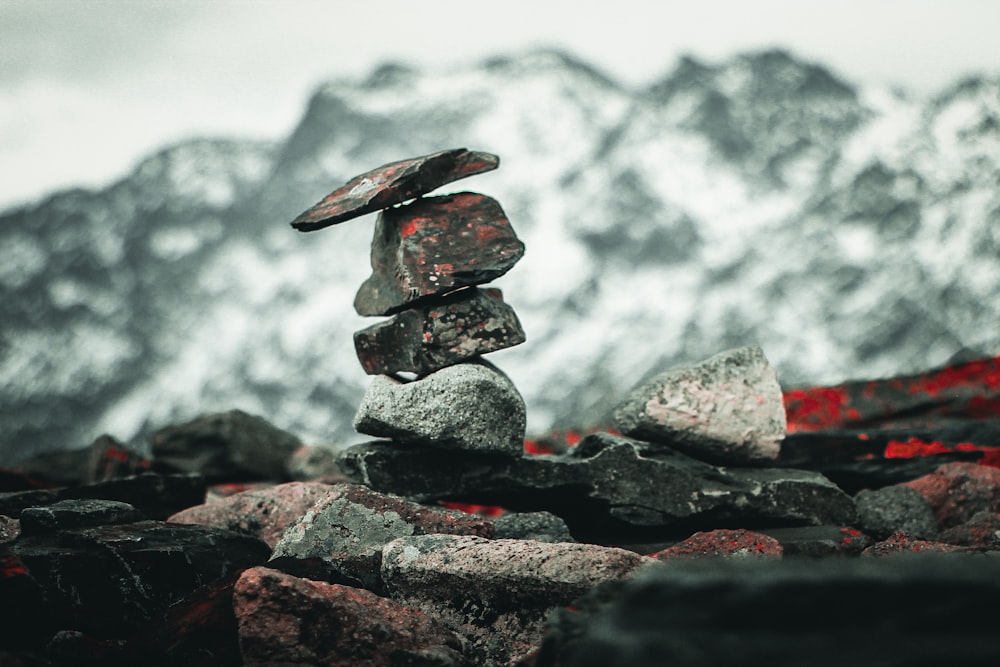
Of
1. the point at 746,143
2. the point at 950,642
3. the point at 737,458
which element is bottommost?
the point at 737,458

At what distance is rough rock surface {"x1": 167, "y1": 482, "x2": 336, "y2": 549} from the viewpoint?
23.1 feet

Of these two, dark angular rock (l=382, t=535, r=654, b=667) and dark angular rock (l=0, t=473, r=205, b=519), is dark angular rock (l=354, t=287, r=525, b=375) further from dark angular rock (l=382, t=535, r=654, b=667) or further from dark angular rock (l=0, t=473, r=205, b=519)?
dark angular rock (l=0, t=473, r=205, b=519)

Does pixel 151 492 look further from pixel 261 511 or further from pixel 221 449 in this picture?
pixel 221 449

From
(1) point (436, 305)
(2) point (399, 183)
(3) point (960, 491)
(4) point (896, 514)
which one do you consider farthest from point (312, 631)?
(3) point (960, 491)

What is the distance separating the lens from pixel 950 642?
2367 mm

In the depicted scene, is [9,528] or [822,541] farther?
[822,541]

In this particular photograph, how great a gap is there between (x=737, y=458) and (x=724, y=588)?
5715mm

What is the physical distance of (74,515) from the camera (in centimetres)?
620

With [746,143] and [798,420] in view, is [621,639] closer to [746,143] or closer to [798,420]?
[798,420]

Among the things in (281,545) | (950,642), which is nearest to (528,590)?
(281,545)

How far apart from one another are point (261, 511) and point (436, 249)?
2.79m

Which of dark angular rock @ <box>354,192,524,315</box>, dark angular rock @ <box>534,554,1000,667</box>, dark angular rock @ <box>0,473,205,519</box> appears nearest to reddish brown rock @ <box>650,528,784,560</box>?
dark angular rock @ <box>354,192,524,315</box>

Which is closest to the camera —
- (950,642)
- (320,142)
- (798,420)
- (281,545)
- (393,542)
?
(950,642)

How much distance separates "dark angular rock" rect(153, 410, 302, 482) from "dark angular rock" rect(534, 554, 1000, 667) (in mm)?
11018
